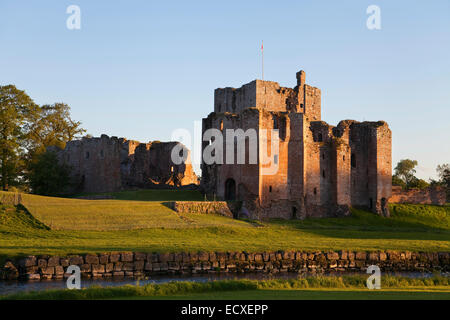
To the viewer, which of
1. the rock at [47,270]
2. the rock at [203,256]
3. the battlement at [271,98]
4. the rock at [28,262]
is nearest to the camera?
the rock at [28,262]

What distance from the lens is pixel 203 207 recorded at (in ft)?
127

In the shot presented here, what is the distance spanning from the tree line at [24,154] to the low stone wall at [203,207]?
16711mm

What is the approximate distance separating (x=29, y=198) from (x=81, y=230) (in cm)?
611

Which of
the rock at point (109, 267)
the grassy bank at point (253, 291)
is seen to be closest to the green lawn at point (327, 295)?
the grassy bank at point (253, 291)

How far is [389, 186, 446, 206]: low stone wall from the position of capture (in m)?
54.3

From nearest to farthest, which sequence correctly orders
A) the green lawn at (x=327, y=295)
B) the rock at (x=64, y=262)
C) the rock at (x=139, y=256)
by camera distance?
the green lawn at (x=327, y=295)
the rock at (x=64, y=262)
the rock at (x=139, y=256)

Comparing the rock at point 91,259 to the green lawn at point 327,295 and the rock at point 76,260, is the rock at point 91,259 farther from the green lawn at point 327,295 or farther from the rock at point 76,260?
the green lawn at point 327,295

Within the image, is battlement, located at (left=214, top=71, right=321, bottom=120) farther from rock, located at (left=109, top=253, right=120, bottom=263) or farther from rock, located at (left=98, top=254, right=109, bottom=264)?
rock, located at (left=98, top=254, right=109, bottom=264)

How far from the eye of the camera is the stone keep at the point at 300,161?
4325 centimetres

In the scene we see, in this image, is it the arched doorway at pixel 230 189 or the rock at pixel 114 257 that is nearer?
the rock at pixel 114 257

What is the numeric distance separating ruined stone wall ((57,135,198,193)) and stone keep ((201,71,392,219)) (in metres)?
8.28

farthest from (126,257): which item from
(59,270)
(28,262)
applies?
(28,262)

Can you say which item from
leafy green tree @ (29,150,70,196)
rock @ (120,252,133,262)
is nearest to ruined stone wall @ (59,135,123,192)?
leafy green tree @ (29,150,70,196)
